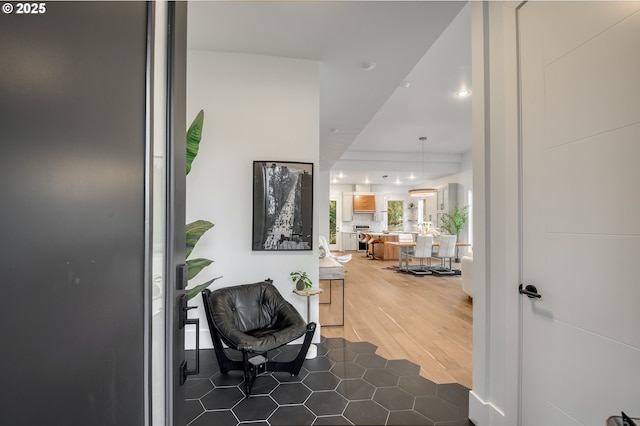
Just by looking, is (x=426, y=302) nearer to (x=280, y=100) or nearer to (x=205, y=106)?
(x=280, y=100)

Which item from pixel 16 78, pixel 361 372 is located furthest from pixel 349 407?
pixel 16 78

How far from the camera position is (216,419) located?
6.10 feet

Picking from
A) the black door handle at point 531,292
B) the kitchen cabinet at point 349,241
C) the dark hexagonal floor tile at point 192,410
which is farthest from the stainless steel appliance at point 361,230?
the black door handle at point 531,292

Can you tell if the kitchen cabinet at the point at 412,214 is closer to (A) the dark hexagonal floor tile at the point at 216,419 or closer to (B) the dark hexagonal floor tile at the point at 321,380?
(B) the dark hexagonal floor tile at the point at 321,380

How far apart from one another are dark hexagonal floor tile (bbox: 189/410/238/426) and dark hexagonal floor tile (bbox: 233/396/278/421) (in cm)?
5

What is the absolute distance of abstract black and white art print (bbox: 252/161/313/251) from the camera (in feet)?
9.53

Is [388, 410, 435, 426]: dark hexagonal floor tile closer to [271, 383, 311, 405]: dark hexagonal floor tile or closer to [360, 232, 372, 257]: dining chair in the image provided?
[271, 383, 311, 405]: dark hexagonal floor tile

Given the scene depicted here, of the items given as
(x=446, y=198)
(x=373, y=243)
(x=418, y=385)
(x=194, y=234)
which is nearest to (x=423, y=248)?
(x=446, y=198)

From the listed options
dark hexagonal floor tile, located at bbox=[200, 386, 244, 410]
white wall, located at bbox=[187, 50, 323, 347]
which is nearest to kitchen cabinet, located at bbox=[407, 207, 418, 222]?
white wall, located at bbox=[187, 50, 323, 347]

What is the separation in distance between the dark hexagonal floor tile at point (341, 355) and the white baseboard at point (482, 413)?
1.09 meters

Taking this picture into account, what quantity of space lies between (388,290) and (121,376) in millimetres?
5259

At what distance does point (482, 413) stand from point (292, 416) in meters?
1.20

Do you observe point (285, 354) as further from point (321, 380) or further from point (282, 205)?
point (282, 205)

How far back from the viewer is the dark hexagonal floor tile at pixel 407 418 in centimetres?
182
